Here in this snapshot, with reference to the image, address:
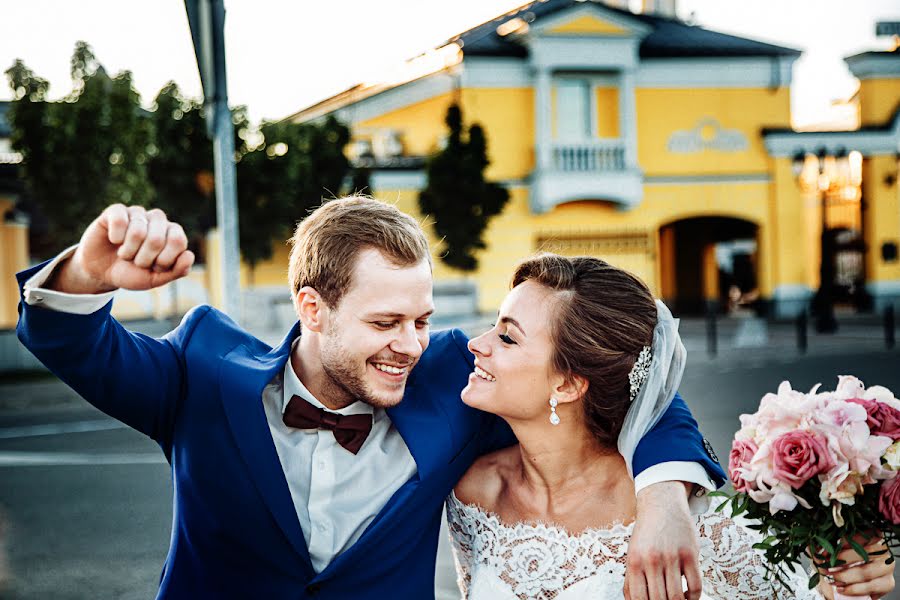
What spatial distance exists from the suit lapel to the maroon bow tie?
0.13 meters

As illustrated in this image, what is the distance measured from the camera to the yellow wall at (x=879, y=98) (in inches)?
1024

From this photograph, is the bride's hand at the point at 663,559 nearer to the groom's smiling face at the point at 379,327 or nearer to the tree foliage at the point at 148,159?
the groom's smiling face at the point at 379,327

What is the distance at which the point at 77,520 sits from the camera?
266 inches

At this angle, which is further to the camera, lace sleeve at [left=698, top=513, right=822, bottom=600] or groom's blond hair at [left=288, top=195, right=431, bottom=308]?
lace sleeve at [left=698, top=513, right=822, bottom=600]

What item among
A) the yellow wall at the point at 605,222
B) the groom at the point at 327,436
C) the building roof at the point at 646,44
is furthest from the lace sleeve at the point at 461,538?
the yellow wall at the point at 605,222

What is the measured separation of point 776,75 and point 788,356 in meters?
11.9

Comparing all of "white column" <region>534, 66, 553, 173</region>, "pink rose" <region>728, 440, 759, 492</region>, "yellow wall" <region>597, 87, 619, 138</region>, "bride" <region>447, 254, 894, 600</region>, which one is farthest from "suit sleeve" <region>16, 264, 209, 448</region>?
"yellow wall" <region>597, 87, 619, 138</region>

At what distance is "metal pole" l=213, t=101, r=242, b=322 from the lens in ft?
22.3

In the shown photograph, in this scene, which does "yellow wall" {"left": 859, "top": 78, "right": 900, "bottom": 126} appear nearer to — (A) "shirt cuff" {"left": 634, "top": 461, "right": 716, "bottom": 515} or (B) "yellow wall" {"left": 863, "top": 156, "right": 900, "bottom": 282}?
(B) "yellow wall" {"left": 863, "top": 156, "right": 900, "bottom": 282}

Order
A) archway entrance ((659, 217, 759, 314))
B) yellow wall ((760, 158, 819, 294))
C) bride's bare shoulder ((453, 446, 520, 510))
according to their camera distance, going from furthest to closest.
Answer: archway entrance ((659, 217, 759, 314)) → yellow wall ((760, 158, 819, 294)) → bride's bare shoulder ((453, 446, 520, 510))

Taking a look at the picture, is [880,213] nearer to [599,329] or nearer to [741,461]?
[599,329]

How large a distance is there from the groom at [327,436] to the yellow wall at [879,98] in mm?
26247

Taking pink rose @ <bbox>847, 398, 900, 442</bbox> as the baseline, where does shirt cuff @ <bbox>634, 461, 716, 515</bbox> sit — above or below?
below

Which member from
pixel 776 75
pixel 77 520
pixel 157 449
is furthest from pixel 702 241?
pixel 77 520
